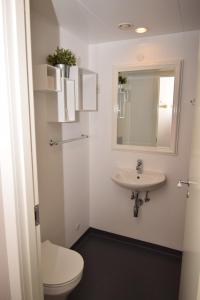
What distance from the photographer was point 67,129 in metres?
2.17

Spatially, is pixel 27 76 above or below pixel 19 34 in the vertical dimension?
below

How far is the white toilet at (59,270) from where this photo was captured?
4.75 ft

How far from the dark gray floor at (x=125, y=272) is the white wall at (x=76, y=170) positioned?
30cm

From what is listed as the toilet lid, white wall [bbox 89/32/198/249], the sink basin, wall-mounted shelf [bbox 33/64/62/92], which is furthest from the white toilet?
wall-mounted shelf [bbox 33/64/62/92]

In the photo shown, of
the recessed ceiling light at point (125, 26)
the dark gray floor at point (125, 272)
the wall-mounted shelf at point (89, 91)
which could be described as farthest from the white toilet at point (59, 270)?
the recessed ceiling light at point (125, 26)

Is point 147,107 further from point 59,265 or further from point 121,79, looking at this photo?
point 59,265

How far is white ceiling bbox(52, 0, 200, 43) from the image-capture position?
154cm

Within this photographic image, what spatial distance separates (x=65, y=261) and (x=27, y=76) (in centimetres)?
140

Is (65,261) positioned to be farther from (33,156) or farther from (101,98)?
(101,98)

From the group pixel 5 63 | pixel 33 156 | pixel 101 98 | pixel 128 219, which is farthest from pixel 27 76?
pixel 128 219

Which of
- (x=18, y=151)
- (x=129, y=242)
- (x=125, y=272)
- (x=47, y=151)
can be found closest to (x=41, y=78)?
(x=47, y=151)

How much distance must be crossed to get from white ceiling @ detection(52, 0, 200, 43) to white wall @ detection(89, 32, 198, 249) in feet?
0.58

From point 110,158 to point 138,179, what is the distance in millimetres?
440

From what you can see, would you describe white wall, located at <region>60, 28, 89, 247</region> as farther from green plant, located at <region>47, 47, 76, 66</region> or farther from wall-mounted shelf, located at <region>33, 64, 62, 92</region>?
wall-mounted shelf, located at <region>33, 64, 62, 92</region>
